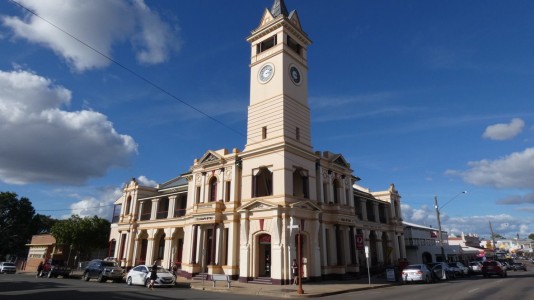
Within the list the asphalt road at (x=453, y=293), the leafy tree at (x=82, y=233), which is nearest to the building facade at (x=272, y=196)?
the asphalt road at (x=453, y=293)

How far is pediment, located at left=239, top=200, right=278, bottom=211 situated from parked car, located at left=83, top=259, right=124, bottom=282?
1112cm

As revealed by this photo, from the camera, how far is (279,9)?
3450cm

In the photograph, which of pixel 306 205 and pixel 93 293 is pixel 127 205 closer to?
pixel 306 205

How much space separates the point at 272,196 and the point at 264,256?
544cm

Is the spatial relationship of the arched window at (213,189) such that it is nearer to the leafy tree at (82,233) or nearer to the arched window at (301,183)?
the arched window at (301,183)

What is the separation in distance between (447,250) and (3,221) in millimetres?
80254

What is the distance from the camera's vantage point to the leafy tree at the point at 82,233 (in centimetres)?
4431

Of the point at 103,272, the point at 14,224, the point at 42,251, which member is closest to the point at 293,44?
the point at 103,272

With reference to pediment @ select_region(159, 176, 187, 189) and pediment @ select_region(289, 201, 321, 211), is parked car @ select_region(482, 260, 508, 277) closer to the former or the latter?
pediment @ select_region(289, 201, 321, 211)

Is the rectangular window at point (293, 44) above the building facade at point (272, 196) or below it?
above

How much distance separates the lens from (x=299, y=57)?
3375cm

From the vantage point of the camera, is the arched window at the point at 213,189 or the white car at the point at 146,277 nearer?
the white car at the point at 146,277

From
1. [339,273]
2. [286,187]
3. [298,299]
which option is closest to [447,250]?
[339,273]

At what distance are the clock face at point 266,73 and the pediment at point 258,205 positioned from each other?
1162 cm
